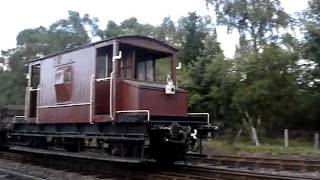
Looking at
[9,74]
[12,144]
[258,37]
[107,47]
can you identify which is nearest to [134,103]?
[107,47]

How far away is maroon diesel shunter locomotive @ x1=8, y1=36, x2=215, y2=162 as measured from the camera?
37.1ft

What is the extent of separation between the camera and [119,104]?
11844 millimetres

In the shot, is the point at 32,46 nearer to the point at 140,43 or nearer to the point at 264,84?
the point at 264,84

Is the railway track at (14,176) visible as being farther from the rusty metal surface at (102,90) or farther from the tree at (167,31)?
the tree at (167,31)

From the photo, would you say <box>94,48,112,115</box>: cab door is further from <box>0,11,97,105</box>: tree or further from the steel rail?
<box>0,11,97,105</box>: tree

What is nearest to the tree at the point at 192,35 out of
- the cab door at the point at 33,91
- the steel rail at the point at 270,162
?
the cab door at the point at 33,91

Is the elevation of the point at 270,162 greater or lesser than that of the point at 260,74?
lesser

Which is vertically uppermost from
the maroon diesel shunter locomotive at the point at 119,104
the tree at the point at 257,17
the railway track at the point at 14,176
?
the tree at the point at 257,17

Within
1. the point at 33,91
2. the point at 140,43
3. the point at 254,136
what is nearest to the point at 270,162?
the point at 140,43

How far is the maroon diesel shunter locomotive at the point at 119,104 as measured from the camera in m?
11.3

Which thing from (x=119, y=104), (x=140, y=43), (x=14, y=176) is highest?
(x=140, y=43)

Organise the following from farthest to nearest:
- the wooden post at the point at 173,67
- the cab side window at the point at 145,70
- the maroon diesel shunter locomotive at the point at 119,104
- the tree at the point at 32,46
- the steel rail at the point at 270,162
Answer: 1. the tree at the point at 32,46
2. the wooden post at the point at 173,67
3. the cab side window at the point at 145,70
4. the steel rail at the point at 270,162
5. the maroon diesel shunter locomotive at the point at 119,104

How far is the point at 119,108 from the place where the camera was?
11.8m

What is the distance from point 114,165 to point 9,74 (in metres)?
44.5
